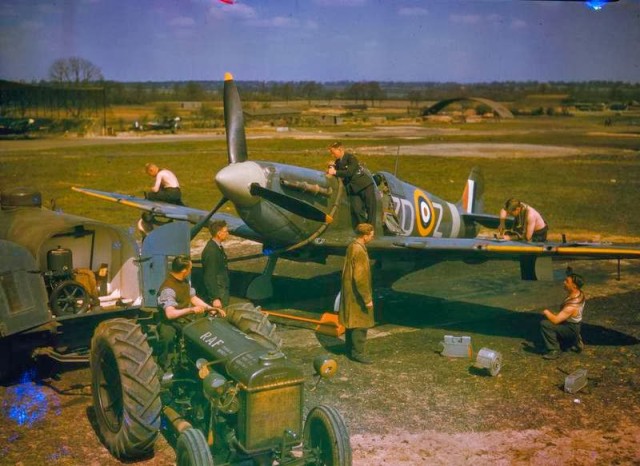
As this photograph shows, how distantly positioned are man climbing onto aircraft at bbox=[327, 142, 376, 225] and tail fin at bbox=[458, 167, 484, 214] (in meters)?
4.95

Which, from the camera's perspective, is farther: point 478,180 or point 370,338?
point 478,180

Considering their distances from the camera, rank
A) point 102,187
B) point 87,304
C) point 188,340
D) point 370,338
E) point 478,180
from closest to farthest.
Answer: point 188,340
point 87,304
point 370,338
point 478,180
point 102,187

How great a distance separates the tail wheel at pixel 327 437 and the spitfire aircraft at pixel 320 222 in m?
5.32

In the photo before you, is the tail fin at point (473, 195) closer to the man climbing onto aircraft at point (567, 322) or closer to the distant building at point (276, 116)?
the man climbing onto aircraft at point (567, 322)

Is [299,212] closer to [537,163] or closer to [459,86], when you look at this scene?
[537,163]

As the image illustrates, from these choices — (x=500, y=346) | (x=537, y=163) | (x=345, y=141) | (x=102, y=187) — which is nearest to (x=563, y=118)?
(x=345, y=141)

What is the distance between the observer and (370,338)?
10.6 m

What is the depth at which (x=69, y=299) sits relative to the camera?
8227 millimetres

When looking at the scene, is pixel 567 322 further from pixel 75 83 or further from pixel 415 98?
pixel 415 98

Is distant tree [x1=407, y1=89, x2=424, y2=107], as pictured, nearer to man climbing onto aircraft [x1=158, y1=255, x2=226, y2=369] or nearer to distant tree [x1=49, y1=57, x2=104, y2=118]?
distant tree [x1=49, y1=57, x2=104, y2=118]

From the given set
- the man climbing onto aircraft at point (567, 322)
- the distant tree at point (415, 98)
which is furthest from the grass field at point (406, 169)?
the distant tree at point (415, 98)

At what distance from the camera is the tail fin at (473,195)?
16172 millimetres

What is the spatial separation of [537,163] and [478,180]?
22037 millimetres

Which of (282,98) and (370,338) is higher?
Answer: (282,98)
